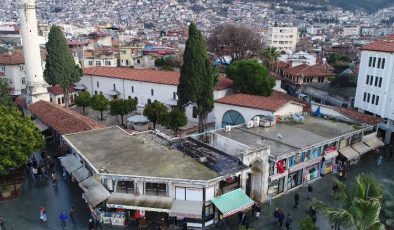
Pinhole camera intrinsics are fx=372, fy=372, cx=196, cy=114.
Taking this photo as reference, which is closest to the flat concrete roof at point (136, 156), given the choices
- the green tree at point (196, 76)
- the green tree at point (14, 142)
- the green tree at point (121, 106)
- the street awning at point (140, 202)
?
the street awning at point (140, 202)

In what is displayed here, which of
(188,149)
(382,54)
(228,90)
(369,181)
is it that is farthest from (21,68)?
(369,181)

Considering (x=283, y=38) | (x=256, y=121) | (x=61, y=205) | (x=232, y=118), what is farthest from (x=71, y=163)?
(x=283, y=38)

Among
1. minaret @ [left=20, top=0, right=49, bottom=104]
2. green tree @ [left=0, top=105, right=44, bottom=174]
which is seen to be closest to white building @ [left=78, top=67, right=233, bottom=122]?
minaret @ [left=20, top=0, right=49, bottom=104]

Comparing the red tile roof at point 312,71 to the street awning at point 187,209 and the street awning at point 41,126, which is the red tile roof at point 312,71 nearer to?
the street awning at point 41,126

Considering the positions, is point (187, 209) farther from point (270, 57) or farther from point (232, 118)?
point (270, 57)

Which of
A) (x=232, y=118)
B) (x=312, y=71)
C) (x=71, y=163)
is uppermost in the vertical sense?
(x=312, y=71)
